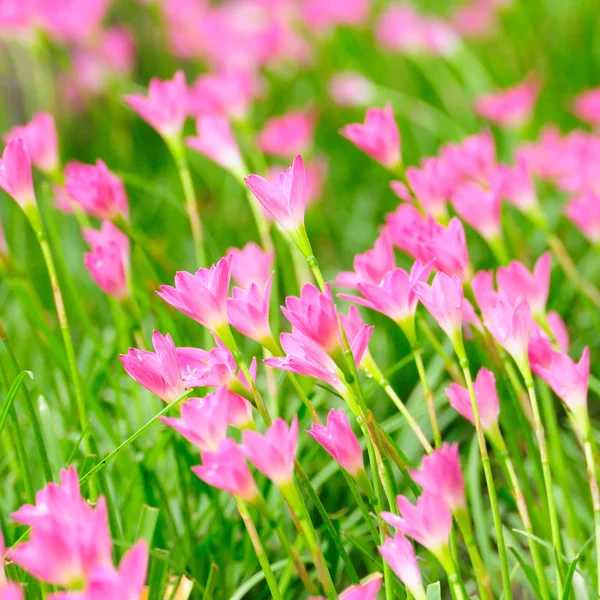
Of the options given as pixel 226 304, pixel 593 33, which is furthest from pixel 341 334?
pixel 593 33

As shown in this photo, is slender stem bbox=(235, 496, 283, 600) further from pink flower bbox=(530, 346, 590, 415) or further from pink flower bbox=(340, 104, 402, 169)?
pink flower bbox=(340, 104, 402, 169)

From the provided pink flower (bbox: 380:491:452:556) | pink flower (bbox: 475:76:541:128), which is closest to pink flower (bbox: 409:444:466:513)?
pink flower (bbox: 380:491:452:556)

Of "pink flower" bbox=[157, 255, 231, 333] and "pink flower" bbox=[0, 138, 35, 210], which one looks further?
"pink flower" bbox=[0, 138, 35, 210]

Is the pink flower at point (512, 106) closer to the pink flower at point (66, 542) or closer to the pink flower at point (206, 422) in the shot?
the pink flower at point (206, 422)

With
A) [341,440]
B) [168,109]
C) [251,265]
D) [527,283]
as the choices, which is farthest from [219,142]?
[341,440]

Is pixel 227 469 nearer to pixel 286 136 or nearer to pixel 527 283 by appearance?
pixel 527 283

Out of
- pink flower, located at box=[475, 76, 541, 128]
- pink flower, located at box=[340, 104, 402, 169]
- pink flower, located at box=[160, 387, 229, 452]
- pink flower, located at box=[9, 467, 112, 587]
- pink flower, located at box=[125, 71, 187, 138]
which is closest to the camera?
pink flower, located at box=[9, 467, 112, 587]

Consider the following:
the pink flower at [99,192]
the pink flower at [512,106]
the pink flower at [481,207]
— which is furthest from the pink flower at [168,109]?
the pink flower at [512,106]
